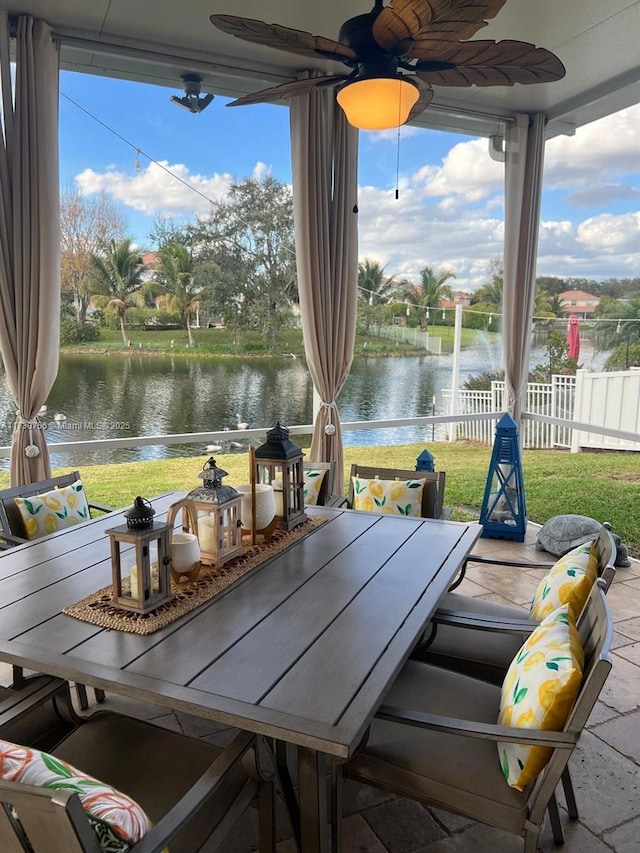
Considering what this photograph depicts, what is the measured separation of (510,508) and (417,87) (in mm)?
3048

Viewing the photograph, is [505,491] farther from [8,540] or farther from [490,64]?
[8,540]

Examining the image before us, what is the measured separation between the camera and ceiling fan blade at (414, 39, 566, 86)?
195cm

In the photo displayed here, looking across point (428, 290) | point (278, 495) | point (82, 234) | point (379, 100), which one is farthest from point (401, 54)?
point (428, 290)

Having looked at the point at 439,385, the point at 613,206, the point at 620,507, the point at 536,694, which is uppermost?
the point at 613,206

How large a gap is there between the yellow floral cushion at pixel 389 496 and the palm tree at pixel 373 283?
211cm

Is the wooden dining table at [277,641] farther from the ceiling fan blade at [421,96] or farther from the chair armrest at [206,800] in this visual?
the ceiling fan blade at [421,96]

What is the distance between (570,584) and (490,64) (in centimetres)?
176

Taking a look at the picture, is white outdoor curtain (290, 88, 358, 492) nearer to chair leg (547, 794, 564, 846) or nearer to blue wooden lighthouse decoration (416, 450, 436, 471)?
blue wooden lighthouse decoration (416, 450, 436, 471)

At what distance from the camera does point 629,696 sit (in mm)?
2396

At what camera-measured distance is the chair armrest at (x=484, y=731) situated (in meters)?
1.23

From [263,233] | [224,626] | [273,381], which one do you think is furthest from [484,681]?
[263,233]

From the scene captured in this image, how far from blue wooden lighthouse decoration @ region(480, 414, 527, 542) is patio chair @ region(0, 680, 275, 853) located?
322 cm

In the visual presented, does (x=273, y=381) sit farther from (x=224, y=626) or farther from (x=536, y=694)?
(x=536, y=694)

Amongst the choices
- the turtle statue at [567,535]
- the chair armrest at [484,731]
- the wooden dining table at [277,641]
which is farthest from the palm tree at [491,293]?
the chair armrest at [484,731]
